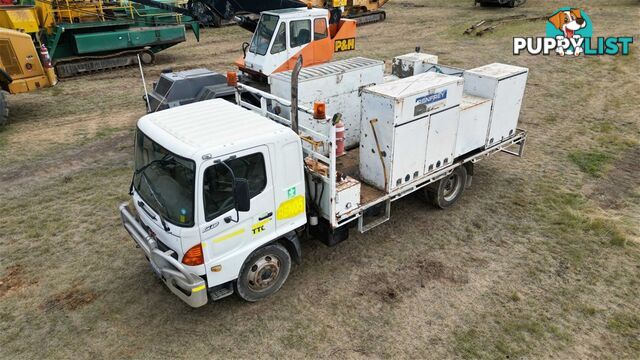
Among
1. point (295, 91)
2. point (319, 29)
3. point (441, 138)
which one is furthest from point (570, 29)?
point (295, 91)

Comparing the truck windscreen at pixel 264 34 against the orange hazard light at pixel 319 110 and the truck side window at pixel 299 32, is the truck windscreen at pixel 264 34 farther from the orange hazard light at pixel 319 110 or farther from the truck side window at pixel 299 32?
the orange hazard light at pixel 319 110

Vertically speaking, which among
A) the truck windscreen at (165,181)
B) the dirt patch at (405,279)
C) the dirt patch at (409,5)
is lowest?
the dirt patch at (405,279)

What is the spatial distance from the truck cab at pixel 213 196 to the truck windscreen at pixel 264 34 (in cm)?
738

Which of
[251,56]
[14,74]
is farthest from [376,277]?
[14,74]

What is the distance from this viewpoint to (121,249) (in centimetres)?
753

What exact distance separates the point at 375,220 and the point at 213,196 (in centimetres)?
300

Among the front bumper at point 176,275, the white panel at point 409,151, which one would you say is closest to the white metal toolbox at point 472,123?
the white panel at point 409,151

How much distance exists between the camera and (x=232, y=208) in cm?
525

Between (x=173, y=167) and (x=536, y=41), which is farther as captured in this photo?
(x=536, y=41)

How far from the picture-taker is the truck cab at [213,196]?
505 centimetres

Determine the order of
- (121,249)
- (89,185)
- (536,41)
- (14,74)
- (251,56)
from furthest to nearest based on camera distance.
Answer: (536,41)
(14,74)
(251,56)
(89,185)
(121,249)

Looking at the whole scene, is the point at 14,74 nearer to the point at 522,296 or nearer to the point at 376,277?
the point at 376,277

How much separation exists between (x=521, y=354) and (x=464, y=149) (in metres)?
3.72

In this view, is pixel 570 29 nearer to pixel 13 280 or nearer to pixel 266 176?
pixel 266 176
